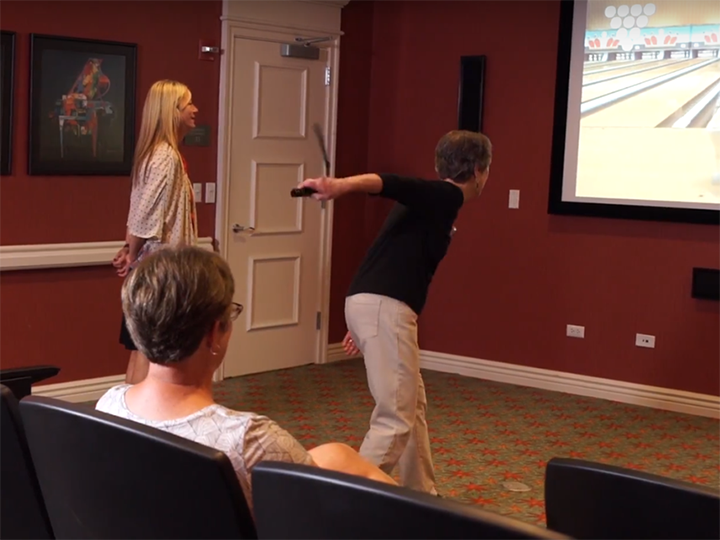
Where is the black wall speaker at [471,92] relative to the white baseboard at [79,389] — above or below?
above

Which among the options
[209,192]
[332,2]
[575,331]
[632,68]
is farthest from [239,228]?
[632,68]

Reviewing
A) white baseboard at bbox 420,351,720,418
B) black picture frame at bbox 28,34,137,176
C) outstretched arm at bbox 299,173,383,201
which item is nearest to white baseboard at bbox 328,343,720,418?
white baseboard at bbox 420,351,720,418

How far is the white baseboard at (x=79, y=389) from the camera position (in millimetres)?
4914

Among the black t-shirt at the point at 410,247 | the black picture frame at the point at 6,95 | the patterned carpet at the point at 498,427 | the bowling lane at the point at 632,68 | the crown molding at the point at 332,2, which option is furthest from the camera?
the crown molding at the point at 332,2

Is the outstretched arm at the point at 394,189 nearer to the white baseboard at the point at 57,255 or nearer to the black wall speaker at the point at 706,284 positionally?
the white baseboard at the point at 57,255

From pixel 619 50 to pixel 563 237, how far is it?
1.11 meters

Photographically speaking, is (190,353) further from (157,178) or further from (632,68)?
(632,68)

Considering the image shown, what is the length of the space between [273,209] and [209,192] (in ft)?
1.69

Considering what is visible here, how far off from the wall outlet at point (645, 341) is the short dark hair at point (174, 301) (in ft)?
14.0

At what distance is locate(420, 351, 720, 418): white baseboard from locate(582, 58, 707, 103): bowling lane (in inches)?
64.6

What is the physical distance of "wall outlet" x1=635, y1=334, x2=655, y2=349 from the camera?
5.61 metres

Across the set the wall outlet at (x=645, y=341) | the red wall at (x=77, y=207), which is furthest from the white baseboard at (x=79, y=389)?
the wall outlet at (x=645, y=341)

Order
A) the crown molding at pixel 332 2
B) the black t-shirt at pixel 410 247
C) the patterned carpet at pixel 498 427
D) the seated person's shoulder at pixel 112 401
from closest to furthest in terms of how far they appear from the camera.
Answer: the seated person's shoulder at pixel 112 401 → the black t-shirt at pixel 410 247 → the patterned carpet at pixel 498 427 → the crown molding at pixel 332 2

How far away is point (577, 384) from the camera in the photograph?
5.84 meters
